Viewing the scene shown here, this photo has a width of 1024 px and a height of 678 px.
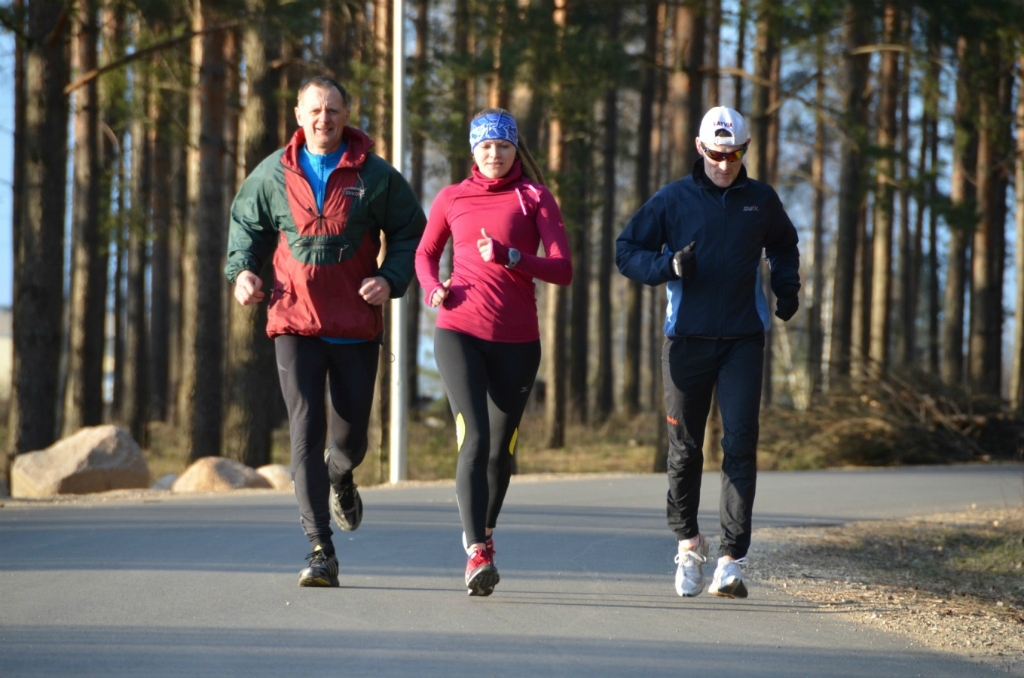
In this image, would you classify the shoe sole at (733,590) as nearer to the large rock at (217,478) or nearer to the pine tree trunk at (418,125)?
the pine tree trunk at (418,125)

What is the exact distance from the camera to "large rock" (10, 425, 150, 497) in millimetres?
11938

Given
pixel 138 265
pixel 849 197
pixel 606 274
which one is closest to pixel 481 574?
pixel 849 197

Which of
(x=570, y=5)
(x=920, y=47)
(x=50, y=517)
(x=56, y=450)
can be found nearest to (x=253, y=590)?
(x=50, y=517)

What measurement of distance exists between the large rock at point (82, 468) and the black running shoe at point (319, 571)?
7083 millimetres

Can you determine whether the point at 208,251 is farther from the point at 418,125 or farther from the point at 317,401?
the point at 317,401

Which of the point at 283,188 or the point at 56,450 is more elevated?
the point at 283,188

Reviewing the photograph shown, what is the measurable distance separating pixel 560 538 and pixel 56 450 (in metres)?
6.80

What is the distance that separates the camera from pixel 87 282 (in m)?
19.0

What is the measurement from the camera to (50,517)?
817 cm

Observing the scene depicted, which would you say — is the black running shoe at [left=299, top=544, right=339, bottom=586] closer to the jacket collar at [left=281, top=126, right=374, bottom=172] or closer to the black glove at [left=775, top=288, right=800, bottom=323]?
the jacket collar at [left=281, top=126, right=374, bottom=172]

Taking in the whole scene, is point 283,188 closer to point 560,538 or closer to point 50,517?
point 560,538

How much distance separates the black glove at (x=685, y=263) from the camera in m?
5.44

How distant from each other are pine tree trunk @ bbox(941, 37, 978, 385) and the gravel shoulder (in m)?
8.47

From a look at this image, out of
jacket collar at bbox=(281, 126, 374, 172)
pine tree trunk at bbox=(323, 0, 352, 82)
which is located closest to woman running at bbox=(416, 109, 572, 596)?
jacket collar at bbox=(281, 126, 374, 172)
